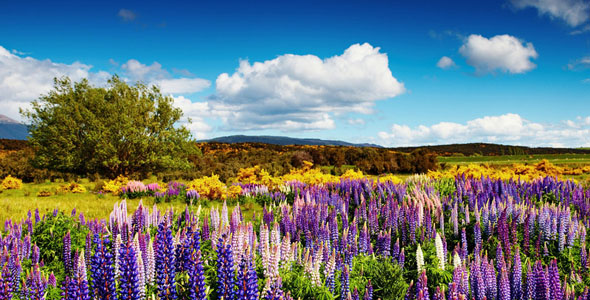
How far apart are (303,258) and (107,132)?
2360 cm

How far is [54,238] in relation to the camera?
6.57 meters

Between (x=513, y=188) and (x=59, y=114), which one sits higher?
(x=59, y=114)

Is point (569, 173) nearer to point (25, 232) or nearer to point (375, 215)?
point (375, 215)

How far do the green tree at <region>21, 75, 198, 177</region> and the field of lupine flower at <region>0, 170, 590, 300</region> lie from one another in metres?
18.8

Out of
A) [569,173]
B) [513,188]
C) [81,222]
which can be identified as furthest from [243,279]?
[569,173]

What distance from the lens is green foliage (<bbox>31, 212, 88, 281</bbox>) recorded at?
19.9ft

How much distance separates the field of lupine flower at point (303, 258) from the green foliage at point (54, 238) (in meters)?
0.03

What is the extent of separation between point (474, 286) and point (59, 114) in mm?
28263

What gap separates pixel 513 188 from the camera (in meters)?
11.5

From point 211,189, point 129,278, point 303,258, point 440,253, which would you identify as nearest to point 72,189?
point 211,189

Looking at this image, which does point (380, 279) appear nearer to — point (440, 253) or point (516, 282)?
point (440, 253)

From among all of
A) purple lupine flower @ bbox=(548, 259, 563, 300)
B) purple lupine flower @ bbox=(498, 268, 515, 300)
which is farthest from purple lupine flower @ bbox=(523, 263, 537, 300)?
purple lupine flower @ bbox=(498, 268, 515, 300)

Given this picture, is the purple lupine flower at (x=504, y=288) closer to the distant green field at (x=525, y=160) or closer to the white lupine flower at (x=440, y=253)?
the white lupine flower at (x=440, y=253)

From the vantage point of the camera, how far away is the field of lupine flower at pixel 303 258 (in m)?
3.21
